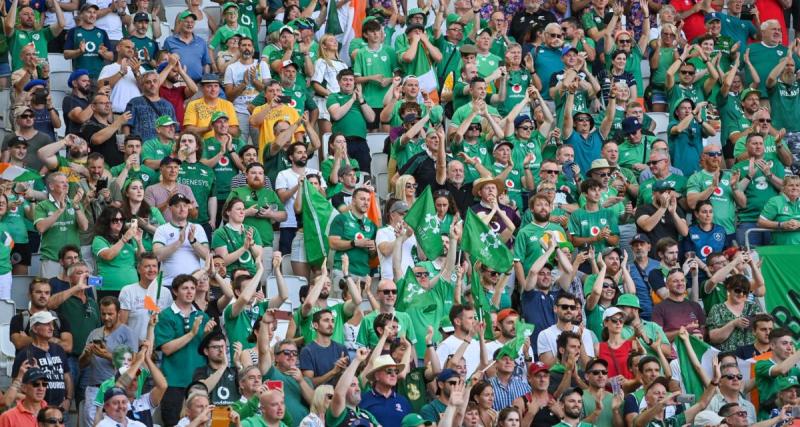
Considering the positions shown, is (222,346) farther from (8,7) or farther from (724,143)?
(724,143)

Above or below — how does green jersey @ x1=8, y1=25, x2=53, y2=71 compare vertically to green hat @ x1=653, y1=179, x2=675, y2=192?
above

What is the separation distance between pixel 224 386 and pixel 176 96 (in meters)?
5.46

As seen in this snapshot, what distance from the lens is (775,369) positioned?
16.7m

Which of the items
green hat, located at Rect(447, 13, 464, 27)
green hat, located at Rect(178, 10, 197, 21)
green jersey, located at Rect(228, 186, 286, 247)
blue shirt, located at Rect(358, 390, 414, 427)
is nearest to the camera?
blue shirt, located at Rect(358, 390, 414, 427)

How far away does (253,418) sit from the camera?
14430mm

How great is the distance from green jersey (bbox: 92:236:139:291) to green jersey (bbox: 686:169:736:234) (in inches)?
238

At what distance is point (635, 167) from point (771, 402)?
14.2ft

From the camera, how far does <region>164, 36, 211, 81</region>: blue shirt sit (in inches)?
798

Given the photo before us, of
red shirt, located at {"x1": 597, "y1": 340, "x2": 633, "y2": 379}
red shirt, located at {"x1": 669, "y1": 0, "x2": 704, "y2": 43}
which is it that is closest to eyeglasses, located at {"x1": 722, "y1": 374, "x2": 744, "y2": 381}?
red shirt, located at {"x1": 597, "y1": 340, "x2": 633, "y2": 379}

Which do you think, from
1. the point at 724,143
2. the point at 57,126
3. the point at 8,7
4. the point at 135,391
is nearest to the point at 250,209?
the point at 57,126

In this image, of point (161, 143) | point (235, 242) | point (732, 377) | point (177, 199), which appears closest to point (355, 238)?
point (235, 242)

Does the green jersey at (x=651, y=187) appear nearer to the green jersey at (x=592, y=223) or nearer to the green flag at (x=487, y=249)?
the green jersey at (x=592, y=223)

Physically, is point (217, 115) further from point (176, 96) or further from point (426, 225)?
point (426, 225)

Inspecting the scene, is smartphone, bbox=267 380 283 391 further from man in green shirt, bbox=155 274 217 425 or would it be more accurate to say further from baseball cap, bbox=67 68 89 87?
baseball cap, bbox=67 68 89 87
